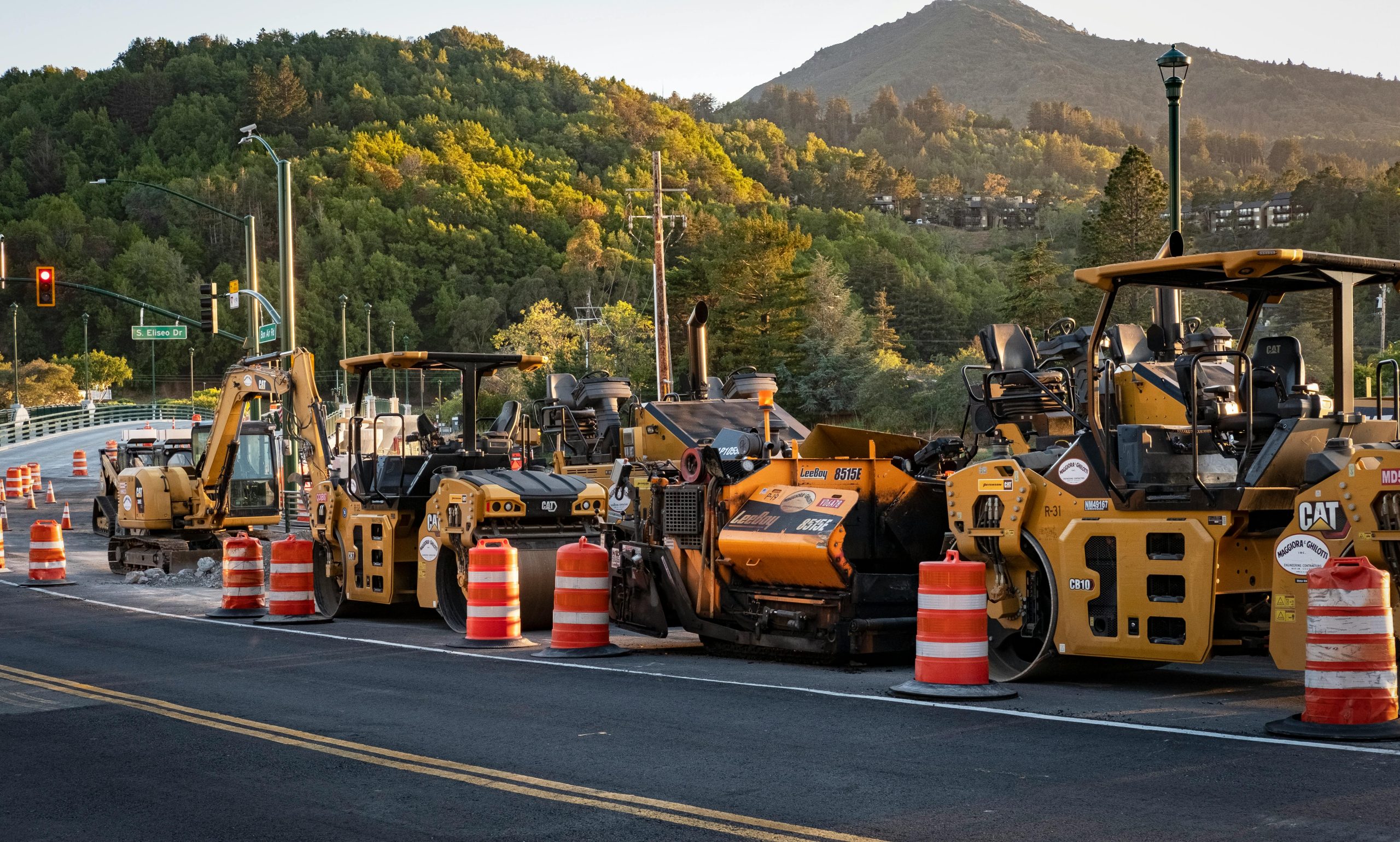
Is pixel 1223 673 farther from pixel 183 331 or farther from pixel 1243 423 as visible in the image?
pixel 183 331

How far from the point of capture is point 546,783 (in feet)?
27.1

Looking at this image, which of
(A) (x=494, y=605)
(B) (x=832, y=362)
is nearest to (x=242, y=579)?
(A) (x=494, y=605)

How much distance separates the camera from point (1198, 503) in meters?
10.6

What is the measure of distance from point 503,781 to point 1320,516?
532 centimetres

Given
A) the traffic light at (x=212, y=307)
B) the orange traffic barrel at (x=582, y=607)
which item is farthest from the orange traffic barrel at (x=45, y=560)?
the traffic light at (x=212, y=307)

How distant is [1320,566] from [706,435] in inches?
519

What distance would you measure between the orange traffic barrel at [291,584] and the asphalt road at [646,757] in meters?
3.75

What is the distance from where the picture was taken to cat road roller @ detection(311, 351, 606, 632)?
16.9 metres

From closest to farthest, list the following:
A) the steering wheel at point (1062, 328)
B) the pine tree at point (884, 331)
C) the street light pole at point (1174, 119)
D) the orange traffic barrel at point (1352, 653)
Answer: the orange traffic barrel at point (1352, 653), the street light pole at point (1174, 119), the steering wheel at point (1062, 328), the pine tree at point (884, 331)

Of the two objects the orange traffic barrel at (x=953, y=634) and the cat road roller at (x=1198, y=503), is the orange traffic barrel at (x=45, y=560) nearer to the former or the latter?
the cat road roller at (x=1198, y=503)

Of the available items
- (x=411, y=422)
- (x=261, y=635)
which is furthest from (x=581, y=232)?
(x=261, y=635)

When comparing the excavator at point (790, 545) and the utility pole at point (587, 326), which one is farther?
the utility pole at point (587, 326)

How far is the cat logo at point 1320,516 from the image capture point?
385 inches

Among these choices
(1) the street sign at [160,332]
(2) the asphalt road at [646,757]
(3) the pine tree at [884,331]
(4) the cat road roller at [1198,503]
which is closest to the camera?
(2) the asphalt road at [646,757]
